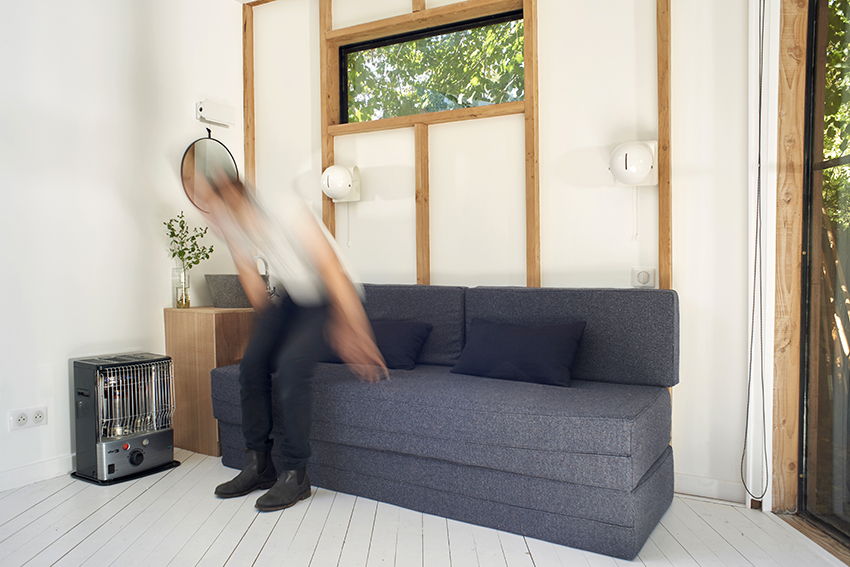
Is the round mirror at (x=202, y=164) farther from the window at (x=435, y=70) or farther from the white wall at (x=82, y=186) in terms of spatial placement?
the window at (x=435, y=70)

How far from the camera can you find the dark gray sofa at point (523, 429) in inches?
72.1

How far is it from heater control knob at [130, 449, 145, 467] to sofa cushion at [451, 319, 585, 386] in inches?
62.5

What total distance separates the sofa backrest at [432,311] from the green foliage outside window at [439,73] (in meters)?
1.16

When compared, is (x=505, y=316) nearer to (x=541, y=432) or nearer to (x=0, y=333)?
(x=541, y=432)

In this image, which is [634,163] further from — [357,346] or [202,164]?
[202,164]

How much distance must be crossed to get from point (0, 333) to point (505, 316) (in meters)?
2.34

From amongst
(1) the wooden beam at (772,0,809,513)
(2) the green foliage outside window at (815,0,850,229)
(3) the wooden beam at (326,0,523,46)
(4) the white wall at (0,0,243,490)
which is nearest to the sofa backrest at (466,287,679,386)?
(1) the wooden beam at (772,0,809,513)

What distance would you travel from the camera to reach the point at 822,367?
6.88 ft

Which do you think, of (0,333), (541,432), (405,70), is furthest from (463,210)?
(0,333)

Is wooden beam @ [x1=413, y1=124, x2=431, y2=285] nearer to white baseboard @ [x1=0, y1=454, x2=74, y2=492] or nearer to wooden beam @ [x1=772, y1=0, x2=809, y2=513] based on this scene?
wooden beam @ [x1=772, y1=0, x2=809, y2=513]

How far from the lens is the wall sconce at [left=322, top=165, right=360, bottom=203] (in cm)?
329

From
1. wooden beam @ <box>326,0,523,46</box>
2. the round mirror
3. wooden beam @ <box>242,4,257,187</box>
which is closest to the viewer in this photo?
wooden beam @ <box>326,0,523,46</box>

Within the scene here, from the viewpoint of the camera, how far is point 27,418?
2.57m

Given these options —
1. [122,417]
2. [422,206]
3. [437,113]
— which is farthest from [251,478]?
[437,113]
